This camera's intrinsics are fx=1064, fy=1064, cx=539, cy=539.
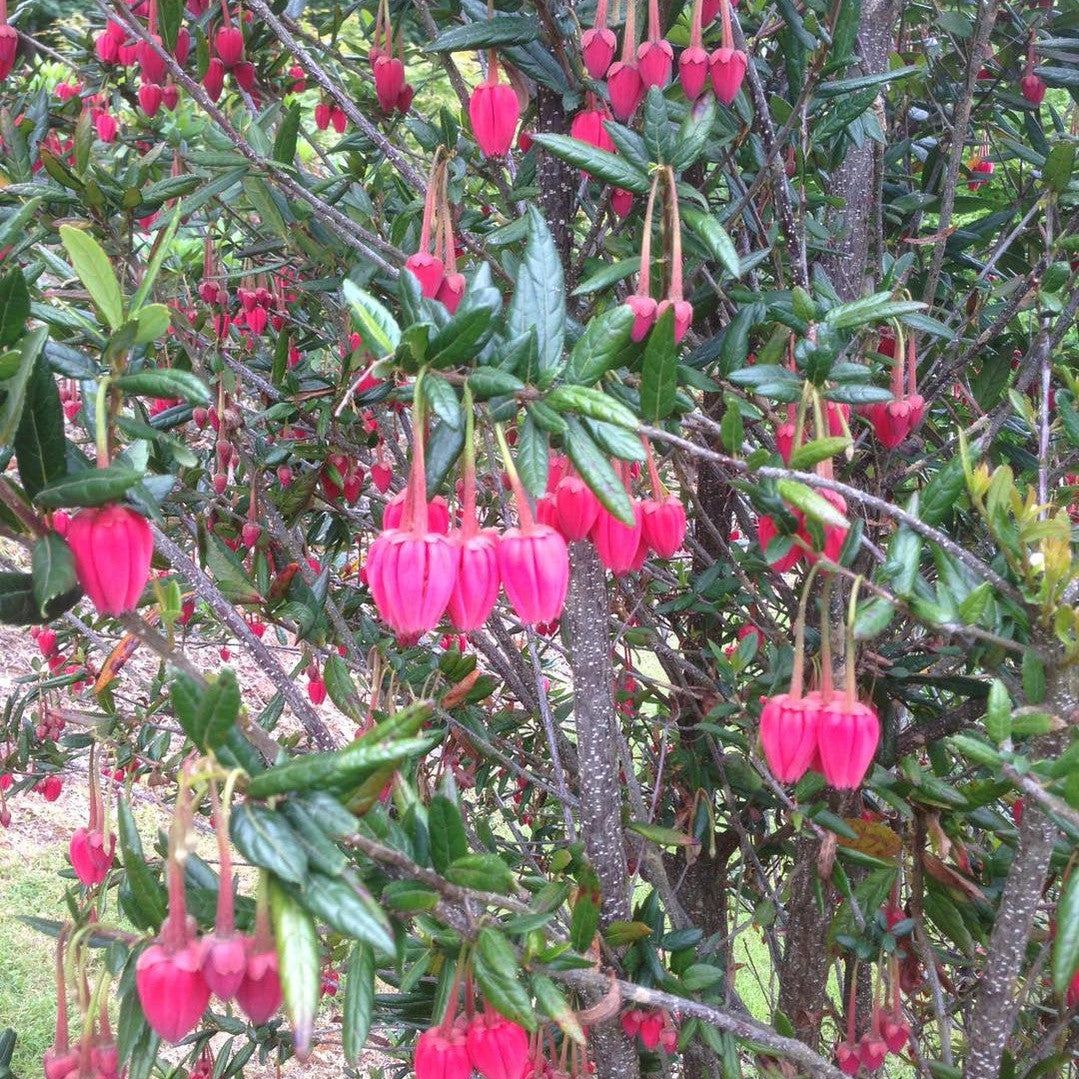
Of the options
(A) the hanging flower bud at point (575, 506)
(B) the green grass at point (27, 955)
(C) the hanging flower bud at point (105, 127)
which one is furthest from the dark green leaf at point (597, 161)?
(B) the green grass at point (27, 955)

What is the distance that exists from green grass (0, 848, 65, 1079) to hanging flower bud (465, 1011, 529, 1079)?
2.81 m

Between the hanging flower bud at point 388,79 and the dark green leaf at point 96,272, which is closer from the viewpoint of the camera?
the dark green leaf at point 96,272

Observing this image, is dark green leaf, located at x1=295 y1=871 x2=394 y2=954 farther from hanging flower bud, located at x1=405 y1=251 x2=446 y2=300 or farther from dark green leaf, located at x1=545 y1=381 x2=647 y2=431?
hanging flower bud, located at x1=405 y1=251 x2=446 y2=300

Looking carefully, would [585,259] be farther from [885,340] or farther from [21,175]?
[21,175]

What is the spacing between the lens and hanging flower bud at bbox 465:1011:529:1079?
1.02 meters

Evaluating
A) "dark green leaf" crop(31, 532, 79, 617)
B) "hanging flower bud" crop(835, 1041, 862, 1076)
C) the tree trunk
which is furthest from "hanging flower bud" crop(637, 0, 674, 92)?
"hanging flower bud" crop(835, 1041, 862, 1076)

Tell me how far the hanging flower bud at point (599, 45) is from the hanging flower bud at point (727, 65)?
Answer: 12 centimetres

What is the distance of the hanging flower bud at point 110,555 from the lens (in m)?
0.79

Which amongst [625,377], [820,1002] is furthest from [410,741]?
[820,1002]

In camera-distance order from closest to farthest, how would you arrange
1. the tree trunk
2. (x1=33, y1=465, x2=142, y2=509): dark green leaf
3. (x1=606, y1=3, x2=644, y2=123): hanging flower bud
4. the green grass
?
(x1=33, y1=465, x2=142, y2=509): dark green leaf → (x1=606, y1=3, x2=644, y2=123): hanging flower bud → the tree trunk → the green grass

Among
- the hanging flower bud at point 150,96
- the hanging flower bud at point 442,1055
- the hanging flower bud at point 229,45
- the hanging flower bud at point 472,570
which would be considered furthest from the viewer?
the hanging flower bud at point 150,96

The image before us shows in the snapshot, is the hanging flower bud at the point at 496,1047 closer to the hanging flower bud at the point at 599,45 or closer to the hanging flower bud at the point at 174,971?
the hanging flower bud at the point at 174,971

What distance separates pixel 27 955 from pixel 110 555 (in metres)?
3.78

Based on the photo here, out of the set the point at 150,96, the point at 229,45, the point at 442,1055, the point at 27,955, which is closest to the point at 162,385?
the point at 442,1055
